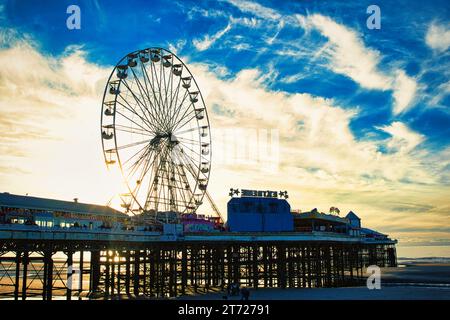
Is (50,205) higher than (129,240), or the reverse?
(50,205)

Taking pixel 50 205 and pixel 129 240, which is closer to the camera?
pixel 129 240

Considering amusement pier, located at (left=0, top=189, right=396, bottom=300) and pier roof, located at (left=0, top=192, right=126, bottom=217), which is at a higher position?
pier roof, located at (left=0, top=192, right=126, bottom=217)

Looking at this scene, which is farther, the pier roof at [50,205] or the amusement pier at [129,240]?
the pier roof at [50,205]

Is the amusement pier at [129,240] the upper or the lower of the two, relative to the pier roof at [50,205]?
lower

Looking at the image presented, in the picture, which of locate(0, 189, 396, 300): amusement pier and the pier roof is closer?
locate(0, 189, 396, 300): amusement pier

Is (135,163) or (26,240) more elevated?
(135,163)

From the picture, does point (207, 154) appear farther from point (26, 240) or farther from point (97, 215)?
point (26, 240)
